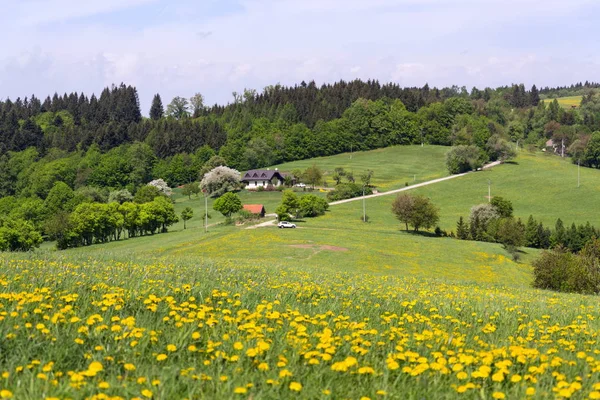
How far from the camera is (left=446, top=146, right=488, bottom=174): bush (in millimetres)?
165125

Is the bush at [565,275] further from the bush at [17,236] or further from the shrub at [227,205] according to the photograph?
the bush at [17,236]

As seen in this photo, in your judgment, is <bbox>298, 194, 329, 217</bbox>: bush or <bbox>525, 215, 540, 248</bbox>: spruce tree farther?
<bbox>298, 194, 329, 217</bbox>: bush

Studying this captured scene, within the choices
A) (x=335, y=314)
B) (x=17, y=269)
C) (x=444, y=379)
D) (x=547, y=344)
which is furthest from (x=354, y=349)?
(x=17, y=269)

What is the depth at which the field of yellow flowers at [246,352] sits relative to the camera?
20.8ft

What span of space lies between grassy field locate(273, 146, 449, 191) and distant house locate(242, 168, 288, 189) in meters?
13.2

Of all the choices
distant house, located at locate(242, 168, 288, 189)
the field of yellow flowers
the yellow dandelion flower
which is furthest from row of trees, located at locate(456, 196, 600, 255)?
the yellow dandelion flower

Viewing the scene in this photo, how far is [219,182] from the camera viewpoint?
503 ft

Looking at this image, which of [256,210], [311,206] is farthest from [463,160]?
[256,210]

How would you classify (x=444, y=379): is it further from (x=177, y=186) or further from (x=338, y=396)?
(x=177, y=186)

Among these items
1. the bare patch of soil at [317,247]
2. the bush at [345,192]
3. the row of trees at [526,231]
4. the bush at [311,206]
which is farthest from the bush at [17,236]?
the row of trees at [526,231]

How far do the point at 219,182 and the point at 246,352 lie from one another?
14768 cm

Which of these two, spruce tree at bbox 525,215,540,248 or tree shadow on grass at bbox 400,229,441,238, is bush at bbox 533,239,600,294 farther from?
spruce tree at bbox 525,215,540,248

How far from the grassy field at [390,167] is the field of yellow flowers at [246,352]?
13895 cm

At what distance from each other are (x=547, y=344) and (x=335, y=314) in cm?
353
